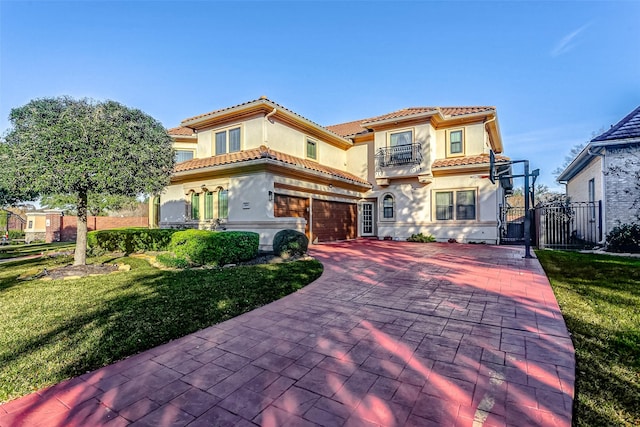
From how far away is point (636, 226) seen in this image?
10.5 m

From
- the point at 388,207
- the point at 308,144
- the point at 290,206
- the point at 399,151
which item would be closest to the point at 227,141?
the point at 308,144

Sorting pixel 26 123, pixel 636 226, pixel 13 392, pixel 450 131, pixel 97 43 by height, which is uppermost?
pixel 97 43

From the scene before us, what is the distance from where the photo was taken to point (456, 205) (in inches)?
635

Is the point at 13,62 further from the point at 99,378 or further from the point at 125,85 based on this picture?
the point at 99,378

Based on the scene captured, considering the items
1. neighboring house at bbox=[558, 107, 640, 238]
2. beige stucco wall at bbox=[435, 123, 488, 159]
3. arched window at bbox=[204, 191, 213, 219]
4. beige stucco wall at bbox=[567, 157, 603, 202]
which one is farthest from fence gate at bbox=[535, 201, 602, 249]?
arched window at bbox=[204, 191, 213, 219]

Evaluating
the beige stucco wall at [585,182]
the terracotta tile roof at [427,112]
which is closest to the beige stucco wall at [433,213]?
the terracotta tile roof at [427,112]

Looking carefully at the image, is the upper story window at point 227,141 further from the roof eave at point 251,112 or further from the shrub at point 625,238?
the shrub at point 625,238

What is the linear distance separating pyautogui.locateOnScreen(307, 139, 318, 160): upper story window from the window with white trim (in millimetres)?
7000

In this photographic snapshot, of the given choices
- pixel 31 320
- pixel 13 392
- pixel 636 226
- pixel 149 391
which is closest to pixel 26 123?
pixel 31 320

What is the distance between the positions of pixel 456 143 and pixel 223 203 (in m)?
12.7

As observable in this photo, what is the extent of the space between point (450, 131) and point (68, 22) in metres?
17.0

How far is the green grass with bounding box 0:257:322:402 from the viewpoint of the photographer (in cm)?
322

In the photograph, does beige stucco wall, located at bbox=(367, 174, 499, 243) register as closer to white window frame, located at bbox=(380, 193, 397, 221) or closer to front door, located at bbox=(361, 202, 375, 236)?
white window frame, located at bbox=(380, 193, 397, 221)

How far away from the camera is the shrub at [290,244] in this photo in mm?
10219
